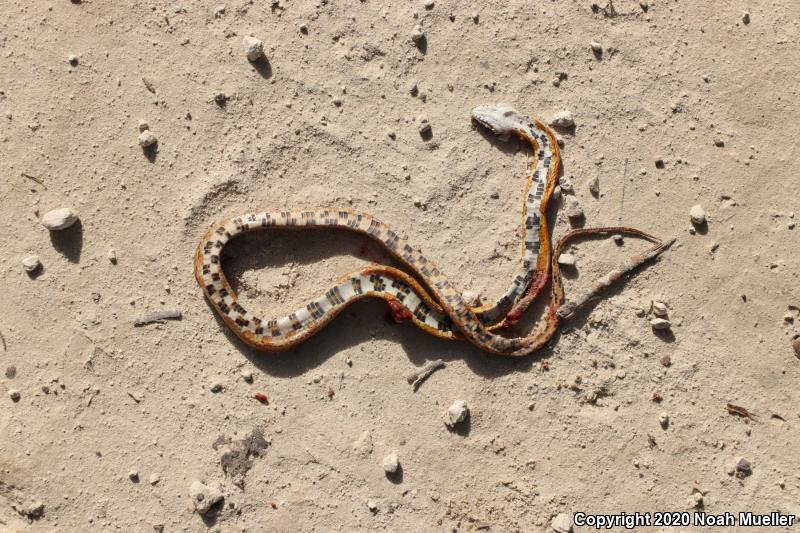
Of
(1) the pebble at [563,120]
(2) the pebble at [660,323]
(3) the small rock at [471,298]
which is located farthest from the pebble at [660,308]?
(1) the pebble at [563,120]

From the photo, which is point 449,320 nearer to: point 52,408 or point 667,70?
point 667,70

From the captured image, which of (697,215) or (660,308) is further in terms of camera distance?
(697,215)

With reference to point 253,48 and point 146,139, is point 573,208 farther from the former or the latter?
point 146,139

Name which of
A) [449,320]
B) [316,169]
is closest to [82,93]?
[316,169]

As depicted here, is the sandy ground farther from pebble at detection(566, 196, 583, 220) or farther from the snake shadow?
pebble at detection(566, 196, 583, 220)

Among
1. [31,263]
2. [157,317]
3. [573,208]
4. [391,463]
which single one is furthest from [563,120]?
[31,263]
